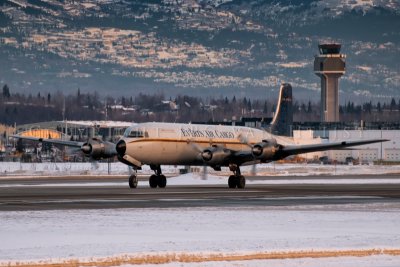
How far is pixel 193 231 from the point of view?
131 ft

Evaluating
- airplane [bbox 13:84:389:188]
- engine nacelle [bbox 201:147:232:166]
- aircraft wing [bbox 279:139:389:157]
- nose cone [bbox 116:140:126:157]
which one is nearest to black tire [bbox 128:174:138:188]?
airplane [bbox 13:84:389:188]

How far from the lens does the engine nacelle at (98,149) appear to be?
73500 millimetres

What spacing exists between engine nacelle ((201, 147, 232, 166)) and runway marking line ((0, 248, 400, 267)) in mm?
40167

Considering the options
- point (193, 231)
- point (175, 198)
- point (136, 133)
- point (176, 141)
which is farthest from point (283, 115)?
point (193, 231)

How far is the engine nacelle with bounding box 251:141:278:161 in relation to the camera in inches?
2928

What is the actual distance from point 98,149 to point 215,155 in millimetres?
7506

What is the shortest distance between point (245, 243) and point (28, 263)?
7.74m

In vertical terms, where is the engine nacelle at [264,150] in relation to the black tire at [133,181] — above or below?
above

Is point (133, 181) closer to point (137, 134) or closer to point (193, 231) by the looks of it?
point (137, 134)

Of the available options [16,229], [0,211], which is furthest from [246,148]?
[16,229]

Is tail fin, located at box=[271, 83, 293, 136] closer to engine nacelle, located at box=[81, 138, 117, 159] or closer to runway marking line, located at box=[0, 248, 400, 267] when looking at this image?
engine nacelle, located at box=[81, 138, 117, 159]

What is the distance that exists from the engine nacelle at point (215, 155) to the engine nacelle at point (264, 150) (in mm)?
1906

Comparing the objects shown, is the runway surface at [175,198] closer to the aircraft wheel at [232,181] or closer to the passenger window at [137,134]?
the passenger window at [137,134]

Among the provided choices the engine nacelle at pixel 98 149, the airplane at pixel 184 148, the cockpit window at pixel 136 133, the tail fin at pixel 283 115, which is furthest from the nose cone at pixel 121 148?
the tail fin at pixel 283 115
